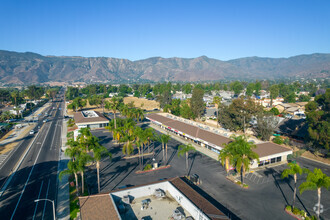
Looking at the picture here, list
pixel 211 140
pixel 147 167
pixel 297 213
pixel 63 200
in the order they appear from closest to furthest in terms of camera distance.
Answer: pixel 297 213, pixel 63 200, pixel 147 167, pixel 211 140

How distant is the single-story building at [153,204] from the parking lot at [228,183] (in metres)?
4.85

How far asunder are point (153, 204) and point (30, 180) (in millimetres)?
29612

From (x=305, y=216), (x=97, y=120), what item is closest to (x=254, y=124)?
(x=305, y=216)

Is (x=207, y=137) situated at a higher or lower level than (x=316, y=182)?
lower

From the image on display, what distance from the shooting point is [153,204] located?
35625 mm

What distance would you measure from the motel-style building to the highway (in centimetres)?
3865

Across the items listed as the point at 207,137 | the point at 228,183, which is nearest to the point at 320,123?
the point at 207,137

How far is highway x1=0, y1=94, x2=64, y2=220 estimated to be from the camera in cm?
3459

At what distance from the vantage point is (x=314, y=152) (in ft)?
194

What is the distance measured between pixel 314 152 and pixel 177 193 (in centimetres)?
4723

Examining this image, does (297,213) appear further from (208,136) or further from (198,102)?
(198,102)

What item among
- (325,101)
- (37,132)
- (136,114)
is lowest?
(37,132)

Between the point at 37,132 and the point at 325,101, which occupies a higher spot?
the point at 325,101

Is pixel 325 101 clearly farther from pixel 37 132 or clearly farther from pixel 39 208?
pixel 37 132
